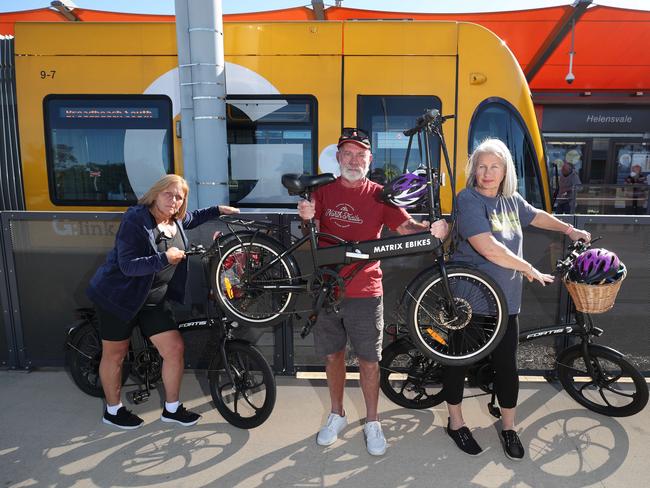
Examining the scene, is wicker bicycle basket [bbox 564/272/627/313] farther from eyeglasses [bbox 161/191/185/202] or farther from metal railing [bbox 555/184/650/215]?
metal railing [bbox 555/184/650/215]

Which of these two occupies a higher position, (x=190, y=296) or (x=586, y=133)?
(x=586, y=133)

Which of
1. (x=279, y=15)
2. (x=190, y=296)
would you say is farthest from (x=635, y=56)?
(x=190, y=296)

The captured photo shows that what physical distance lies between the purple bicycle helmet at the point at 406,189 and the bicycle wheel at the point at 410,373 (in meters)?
1.15

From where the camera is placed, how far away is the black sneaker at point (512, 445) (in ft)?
9.09

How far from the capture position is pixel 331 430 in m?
2.98

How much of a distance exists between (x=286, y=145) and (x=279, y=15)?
6177mm

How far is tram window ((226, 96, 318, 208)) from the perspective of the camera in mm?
5000

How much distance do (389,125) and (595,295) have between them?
2.87 meters

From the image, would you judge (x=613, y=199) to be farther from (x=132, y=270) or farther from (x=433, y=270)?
(x=132, y=270)

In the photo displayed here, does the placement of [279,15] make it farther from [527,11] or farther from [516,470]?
[516,470]

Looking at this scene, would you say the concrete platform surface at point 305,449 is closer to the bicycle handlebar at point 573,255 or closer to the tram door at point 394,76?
the bicycle handlebar at point 573,255

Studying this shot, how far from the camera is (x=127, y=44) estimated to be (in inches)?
194

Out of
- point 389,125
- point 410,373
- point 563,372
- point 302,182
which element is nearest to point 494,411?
point 410,373

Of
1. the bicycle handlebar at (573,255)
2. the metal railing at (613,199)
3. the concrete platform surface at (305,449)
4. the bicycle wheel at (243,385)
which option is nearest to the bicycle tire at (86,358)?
the concrete platform surface at (305,449)
